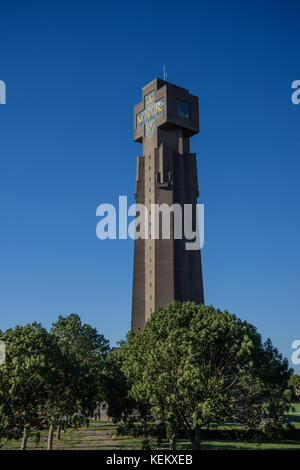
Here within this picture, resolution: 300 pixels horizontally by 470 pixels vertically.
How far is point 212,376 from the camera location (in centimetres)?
3759

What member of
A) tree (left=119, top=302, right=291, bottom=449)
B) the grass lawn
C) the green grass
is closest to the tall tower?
the green grass

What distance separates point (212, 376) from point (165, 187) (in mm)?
63467

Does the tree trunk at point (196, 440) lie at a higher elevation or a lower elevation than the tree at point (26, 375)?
lower

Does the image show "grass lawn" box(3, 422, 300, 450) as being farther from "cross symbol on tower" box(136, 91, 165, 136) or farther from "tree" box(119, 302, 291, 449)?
"cross symbol on tower" box(136, 91, 165, 136)

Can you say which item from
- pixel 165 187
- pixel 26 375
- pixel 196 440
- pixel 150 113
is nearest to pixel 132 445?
pixel 196 440

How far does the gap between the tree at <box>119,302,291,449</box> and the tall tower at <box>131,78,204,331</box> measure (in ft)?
166

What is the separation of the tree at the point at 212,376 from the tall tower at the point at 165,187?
50688 mm

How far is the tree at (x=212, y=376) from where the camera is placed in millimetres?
35062

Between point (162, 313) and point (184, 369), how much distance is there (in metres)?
9.49

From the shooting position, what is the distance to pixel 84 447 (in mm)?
45781

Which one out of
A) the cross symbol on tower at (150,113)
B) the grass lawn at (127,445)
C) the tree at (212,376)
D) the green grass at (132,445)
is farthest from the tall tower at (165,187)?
the tree at (212,376)

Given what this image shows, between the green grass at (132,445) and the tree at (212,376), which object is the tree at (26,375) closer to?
the tree at (212,376)

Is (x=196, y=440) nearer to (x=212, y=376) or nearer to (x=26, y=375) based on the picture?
(x=212, y=376)
